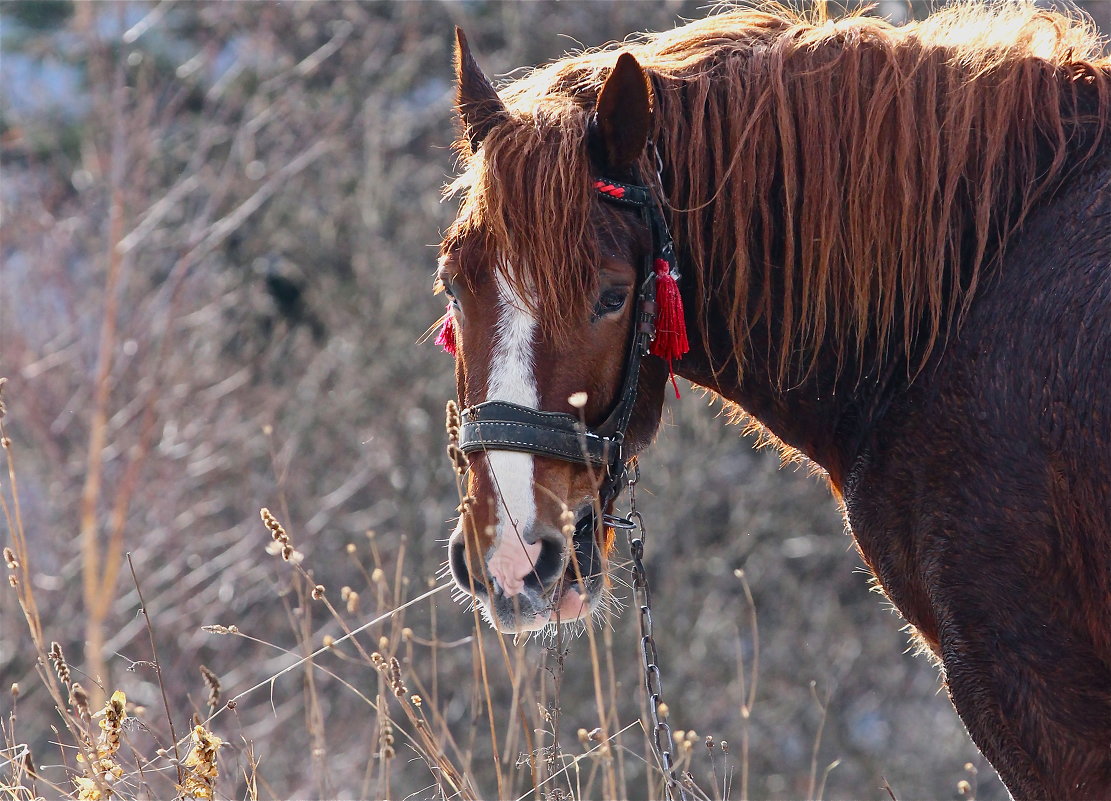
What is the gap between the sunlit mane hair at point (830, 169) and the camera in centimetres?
265

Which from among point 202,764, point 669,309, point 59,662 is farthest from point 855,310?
point 59,662

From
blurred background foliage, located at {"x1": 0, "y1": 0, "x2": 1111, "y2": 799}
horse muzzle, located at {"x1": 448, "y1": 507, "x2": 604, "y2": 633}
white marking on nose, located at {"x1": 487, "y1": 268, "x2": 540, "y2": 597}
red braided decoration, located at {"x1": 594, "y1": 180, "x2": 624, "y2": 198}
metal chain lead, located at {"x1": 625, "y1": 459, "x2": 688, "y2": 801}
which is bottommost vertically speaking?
blurred background foliage, located at {"x1": 0, "y1": 0, "x2": 1111, "y2": 799}

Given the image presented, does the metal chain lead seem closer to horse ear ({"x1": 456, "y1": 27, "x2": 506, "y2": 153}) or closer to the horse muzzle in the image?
the horse muzzle

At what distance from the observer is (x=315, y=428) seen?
1252 cm

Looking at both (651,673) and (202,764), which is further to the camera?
(651,673)

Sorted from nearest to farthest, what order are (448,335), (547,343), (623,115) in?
(547,343), (623,115), (448,335)

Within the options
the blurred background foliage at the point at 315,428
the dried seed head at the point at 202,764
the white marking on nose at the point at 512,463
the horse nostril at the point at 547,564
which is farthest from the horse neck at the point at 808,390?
the blurred background foliage at the point at 315,428

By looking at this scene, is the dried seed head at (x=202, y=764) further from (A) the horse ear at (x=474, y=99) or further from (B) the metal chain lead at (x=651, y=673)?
(A) the horse ear at (x=474, y=99)

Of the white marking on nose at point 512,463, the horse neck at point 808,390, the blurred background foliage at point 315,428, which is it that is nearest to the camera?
the white marking on nose at point 512,463

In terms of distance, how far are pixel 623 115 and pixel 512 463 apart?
0.85 m

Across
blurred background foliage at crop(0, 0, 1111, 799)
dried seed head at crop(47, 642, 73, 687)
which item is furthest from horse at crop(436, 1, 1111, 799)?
blurred background foliage at crop(0, 0, 1111, 799)

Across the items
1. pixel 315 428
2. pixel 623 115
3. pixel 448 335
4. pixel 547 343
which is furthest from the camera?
pixel 315 428

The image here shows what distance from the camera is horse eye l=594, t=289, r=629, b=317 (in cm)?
A: 268

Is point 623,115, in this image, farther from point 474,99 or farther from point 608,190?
point 474,99
